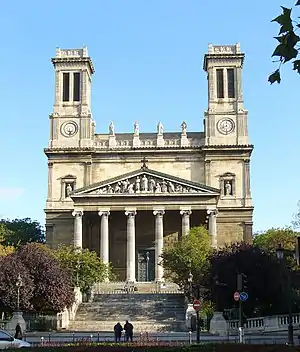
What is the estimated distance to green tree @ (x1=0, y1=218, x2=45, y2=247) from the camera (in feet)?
283

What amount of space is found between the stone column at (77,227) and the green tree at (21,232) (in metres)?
17.3

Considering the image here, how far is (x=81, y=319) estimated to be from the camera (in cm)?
4994

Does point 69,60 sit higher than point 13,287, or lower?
higher

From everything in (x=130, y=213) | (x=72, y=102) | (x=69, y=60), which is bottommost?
(x=130, y=213)

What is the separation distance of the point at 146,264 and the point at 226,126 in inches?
743

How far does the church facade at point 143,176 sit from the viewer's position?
225 feet

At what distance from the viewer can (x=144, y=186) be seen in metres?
69.0

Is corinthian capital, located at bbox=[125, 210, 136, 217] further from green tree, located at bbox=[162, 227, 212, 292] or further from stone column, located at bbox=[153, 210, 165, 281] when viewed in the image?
green tree, located at bbox=[162, 227, 212, 292]

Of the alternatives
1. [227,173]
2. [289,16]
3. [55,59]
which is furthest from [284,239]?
[289,16]

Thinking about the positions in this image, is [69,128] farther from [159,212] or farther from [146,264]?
[146,264]

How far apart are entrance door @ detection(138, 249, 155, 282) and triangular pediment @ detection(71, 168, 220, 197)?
785 centimetres

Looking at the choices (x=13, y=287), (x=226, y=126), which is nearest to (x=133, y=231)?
(x=226, y=126)

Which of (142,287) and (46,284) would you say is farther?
(142,287)

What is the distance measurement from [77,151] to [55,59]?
1213cm
